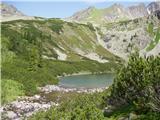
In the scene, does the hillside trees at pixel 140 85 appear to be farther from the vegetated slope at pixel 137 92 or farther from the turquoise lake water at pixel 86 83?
the turquoise lake water at pixel 86 83

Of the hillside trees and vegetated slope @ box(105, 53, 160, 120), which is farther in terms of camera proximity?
the hillside trees

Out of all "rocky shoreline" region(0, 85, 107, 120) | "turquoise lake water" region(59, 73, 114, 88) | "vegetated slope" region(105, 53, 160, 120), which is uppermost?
"vegetated slope" region(105, 53, 160, 120)

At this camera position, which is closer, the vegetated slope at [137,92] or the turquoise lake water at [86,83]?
the vegetated slope at [137,92]

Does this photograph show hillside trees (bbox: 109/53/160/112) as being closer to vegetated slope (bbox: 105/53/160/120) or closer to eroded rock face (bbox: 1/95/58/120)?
vegetated slope (bbox: 105/53/160/120)

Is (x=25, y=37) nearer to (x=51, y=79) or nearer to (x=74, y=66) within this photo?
(x=74, y=66)

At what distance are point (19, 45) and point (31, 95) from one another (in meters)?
77.0

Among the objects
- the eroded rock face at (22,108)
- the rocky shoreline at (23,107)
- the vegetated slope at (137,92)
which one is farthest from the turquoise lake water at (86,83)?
the vegetated slope at (137,92)

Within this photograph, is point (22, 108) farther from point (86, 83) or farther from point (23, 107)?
point (86, 83)

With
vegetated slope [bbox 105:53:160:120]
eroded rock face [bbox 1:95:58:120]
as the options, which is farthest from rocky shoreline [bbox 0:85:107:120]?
vegetated slope [bbox 105:53:160:120]

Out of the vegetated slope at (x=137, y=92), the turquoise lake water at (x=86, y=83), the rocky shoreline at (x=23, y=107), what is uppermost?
the vegetated slope at (x=137, y=92)

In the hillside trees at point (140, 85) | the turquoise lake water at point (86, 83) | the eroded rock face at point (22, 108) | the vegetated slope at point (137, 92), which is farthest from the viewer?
the turquoise lake water at point (86, 83)

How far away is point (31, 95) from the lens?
81.9m

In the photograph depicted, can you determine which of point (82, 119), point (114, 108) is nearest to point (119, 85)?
point (114, 108)

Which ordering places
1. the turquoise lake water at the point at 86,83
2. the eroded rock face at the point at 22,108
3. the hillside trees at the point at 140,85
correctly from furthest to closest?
the turquoise lake water at the point at 86,83 < the eroded rock face at the point at 22,108 < the hillside trees at the point at 140,85
